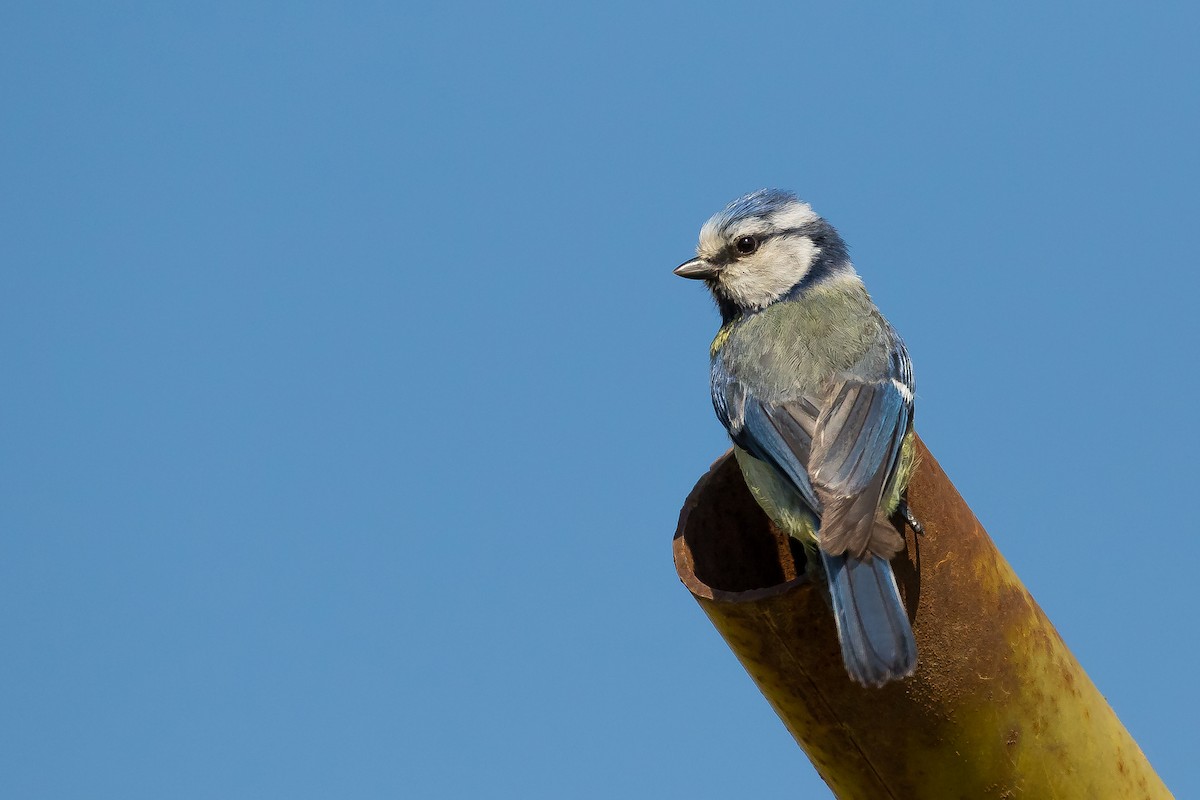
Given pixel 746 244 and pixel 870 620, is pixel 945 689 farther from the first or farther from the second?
pixel 746 244

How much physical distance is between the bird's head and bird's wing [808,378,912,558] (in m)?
0.91

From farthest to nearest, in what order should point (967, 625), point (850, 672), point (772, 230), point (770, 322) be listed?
1. point (772, 230)
2. point (770, 322)
3. point (967, 625)
4. point (850, 672)

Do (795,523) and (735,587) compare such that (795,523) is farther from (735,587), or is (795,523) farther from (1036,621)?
(1036,621)

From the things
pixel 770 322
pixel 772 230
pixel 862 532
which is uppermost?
pixel 772 230

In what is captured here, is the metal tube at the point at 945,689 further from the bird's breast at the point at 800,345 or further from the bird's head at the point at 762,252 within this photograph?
the bird's head at the point at 762,252

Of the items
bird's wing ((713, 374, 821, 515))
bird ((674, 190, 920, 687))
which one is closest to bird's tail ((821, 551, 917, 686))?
bird ((674, 190, 920, 687))

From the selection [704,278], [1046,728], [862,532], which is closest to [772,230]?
[704,278]

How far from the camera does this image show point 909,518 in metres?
2.94

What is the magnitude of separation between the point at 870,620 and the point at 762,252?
7.41ft

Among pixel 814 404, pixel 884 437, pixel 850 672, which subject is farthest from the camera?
pixel 814 404

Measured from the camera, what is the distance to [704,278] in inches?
183

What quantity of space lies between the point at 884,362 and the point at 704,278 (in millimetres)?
1118

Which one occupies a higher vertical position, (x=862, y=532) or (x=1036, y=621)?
(x=862, y=532)

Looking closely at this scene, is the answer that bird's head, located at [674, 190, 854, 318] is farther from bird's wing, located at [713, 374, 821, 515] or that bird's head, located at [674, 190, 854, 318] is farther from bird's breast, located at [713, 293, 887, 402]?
bird's wing, located at [713, 374, 821, 515]
